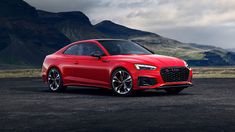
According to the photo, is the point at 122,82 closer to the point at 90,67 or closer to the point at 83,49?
the point at 90,67

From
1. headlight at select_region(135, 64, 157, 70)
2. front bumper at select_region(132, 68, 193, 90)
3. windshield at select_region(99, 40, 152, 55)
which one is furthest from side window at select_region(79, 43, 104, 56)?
front bumper at select_region(132, 68, 193, 90)

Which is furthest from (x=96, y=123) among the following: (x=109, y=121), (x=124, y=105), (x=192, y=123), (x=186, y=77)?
(x=186, y=77)

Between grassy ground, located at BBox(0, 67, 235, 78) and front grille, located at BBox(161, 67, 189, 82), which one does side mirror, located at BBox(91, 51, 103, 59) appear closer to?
front grille, located at BBox(161, 67, 189, 82)

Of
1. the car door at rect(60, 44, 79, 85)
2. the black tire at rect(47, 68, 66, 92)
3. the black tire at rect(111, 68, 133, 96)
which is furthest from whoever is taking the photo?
the black tire at rect(47, 68, 66, 92)

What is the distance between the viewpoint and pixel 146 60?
453 inches

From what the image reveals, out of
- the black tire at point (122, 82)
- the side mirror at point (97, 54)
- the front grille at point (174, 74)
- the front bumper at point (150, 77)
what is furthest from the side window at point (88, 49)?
the front grille at point (174, 74)

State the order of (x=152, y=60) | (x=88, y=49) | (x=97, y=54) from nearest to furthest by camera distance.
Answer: (x=152, y=60)
(x=97, y=54)
(x=88, y=49)

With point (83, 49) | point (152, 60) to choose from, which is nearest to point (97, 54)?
point (83, 49)

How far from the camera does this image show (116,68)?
464 inches

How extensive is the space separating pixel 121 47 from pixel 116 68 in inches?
43.2

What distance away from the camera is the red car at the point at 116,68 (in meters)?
11.5

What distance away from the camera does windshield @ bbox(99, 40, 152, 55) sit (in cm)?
1239

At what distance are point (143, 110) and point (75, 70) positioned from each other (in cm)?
494

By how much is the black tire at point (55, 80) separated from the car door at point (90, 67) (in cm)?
78
